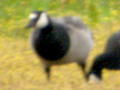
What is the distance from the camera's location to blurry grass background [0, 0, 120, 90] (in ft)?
17.5

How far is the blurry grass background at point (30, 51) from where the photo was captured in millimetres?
5328

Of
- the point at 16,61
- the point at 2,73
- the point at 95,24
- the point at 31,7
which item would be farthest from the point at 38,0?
the point at 2,73

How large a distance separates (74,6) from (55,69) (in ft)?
9.77

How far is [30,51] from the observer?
23.5 feet

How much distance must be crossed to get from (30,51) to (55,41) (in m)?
2.03

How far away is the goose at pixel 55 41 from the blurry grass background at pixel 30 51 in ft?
1.20

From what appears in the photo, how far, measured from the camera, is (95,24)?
7.96m

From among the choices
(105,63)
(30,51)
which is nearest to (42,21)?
(105,63)

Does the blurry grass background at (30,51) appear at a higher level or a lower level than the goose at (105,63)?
higher

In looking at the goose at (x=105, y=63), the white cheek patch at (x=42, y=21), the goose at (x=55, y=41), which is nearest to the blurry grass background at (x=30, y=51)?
the goose at (x=105, y=63)

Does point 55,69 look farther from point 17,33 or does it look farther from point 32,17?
point 17,33

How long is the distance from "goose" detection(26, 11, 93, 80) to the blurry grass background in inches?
14.4

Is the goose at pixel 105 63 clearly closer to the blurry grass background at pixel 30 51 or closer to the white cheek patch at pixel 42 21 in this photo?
the blurry grass background at pixel 30 51

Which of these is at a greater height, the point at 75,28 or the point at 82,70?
the point at 75,28
